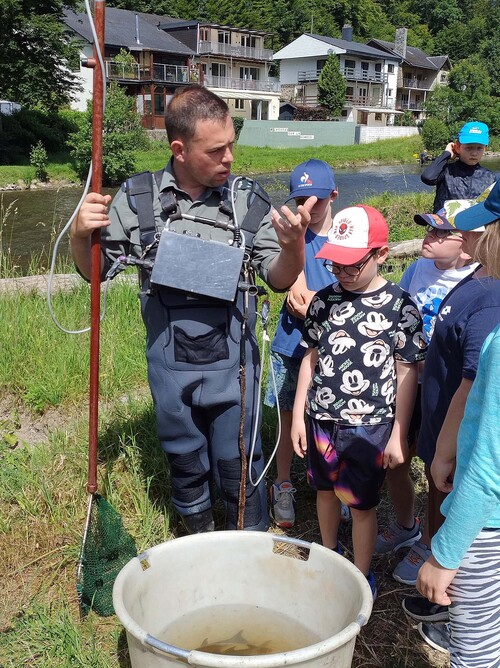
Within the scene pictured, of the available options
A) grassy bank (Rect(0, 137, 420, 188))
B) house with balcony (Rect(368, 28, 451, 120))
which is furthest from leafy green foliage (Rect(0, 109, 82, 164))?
house with balcony (Rect(368, 28, 451, 120))

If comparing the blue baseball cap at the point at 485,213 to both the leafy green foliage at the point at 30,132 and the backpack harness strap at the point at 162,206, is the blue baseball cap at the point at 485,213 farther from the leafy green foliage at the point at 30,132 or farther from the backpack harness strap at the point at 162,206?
the leafy green foliage at the point at 30,132

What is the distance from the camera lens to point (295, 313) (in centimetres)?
290

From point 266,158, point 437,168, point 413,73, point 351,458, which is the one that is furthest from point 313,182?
point 413,73

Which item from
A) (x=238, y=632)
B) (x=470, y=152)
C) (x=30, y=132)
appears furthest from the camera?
(x=30, y=132)

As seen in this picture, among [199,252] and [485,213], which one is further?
[199,252]

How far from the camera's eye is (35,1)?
28.2 meters

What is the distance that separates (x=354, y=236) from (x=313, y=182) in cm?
68

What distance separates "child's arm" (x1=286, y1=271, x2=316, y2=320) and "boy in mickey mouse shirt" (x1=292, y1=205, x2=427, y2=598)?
387 millimetres

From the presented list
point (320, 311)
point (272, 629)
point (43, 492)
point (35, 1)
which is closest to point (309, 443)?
point (320, 311)

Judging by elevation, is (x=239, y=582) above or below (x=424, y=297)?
below

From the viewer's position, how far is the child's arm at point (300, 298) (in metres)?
2.85

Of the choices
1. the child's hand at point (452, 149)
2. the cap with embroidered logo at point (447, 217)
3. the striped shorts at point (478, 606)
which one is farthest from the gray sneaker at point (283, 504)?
the child's hand at point (452, 149)

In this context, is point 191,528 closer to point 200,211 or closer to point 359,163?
point 200,211

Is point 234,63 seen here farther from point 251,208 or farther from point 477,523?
point 477,523
